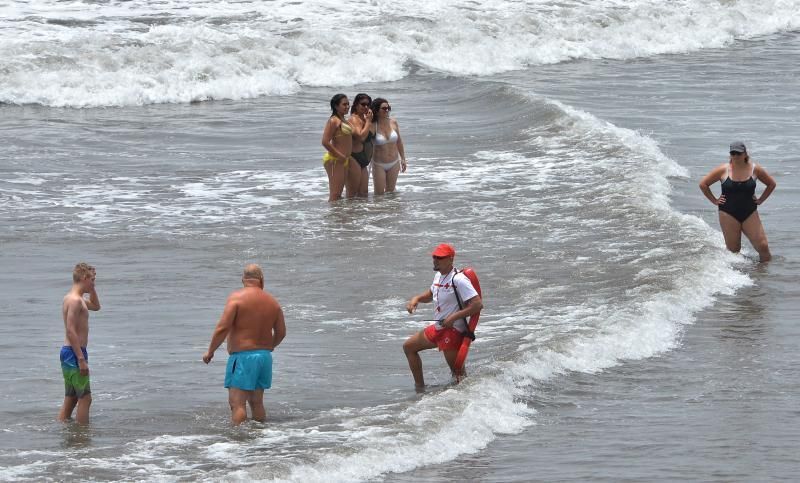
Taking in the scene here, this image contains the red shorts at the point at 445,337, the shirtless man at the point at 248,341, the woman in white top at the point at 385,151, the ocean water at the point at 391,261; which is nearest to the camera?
the ocean water at the point at 391,261

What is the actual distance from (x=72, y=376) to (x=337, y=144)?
28.2ft

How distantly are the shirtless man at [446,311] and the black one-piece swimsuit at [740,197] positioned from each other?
5.18 meters

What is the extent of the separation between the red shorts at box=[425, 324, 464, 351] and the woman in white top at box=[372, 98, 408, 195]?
7603 mm

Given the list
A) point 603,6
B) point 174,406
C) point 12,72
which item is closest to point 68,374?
point 174,406

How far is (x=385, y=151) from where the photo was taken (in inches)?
718

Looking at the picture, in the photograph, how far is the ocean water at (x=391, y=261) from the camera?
30.3ft

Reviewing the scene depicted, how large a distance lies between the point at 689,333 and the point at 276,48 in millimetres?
23560

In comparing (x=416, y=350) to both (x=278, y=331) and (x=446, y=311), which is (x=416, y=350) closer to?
(x=446, y=311)

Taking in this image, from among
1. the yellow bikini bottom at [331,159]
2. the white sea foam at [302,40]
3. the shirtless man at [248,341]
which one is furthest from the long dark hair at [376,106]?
the white sea foam at [302,40]

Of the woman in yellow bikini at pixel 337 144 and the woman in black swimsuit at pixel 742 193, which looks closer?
the woman in black swimsuit at pixel 742 193

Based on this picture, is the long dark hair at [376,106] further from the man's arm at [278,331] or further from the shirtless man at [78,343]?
the shirtless man at [78,343]

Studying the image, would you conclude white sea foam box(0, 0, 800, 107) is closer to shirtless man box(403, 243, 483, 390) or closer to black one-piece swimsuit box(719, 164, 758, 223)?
black one-piece swimsuit box(719, 164, 758, 223)

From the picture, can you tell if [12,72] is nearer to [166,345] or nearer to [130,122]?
[130,122]

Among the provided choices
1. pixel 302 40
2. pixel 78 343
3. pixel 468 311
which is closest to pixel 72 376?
pixel 78 343
